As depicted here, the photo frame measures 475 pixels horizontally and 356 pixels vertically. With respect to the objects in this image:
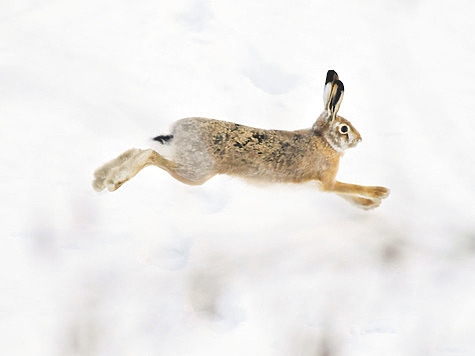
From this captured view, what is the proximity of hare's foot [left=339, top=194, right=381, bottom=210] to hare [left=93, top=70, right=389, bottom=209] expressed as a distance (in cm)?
1

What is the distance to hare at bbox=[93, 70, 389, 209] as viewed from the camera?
2617 mm

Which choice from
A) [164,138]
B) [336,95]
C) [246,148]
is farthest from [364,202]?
[164,138]

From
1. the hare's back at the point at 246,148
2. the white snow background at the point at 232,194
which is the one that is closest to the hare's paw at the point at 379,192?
the white snow background at the point at 232,194

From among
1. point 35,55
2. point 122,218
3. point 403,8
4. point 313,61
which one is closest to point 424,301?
point 122,218

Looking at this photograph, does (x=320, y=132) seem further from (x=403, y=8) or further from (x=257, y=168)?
(x=403, y=8)

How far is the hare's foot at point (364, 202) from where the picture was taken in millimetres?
2975

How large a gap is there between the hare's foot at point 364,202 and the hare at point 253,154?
0.04ft

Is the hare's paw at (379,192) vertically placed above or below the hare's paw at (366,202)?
above

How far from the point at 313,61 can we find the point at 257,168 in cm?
117

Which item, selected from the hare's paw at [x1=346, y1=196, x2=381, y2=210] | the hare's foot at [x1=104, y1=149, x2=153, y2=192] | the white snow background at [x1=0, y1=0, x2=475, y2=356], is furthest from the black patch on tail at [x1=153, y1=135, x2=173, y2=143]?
the hare's paw at [x1=346, y1=196, x2=381, y2=210]

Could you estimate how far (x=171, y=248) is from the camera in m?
2.71

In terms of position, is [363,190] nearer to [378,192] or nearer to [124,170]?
[378,192]

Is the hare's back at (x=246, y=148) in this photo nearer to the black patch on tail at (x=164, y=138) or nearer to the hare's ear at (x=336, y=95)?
the black patch on tail at (x=164, y=138)

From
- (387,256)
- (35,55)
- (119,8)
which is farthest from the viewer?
(119,8)
